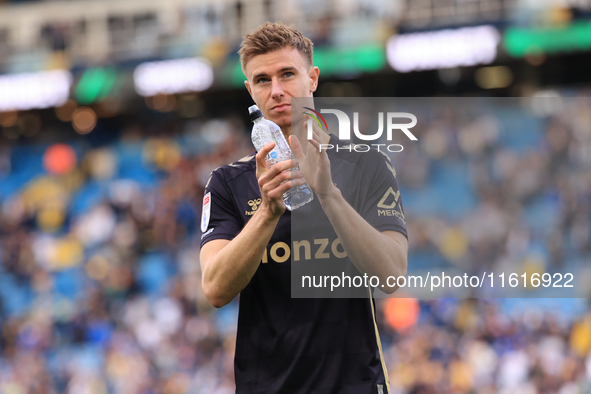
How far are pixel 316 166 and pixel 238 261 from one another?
1.52 ft

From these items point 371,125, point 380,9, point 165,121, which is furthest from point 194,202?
point 371,125

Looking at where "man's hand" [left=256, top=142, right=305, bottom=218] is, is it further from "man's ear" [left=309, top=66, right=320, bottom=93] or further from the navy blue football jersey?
"man's ear" [left=309, top=66, right=320, bottom=93]

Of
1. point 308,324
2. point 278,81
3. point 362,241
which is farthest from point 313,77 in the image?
point 308,324

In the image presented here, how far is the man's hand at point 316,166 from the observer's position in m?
2.37

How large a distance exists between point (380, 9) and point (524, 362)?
35.2 ft

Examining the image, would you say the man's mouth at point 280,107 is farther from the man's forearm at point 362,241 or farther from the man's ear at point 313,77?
the man's forearm at point 362,241

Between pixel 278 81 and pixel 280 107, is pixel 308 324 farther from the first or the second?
pixel 278 81

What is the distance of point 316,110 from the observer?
9.47ft

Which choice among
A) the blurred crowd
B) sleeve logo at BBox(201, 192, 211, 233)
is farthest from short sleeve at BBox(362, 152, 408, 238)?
the blurred crowd

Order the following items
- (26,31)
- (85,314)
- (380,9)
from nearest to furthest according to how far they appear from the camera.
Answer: (85,314)
(380,9)
(26,31)

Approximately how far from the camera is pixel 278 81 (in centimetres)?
274

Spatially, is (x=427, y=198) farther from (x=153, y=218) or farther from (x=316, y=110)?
(x=153, y=218)

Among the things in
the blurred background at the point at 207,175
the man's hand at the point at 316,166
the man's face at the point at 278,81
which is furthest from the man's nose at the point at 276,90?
the blurred background at the point at 207,175

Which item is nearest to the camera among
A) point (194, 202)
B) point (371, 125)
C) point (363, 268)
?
point (363, 268)
